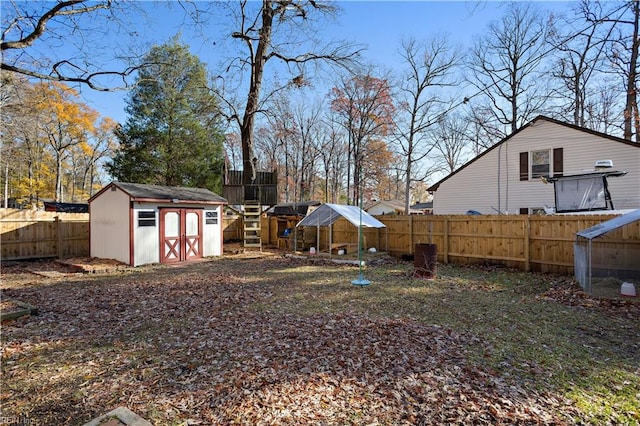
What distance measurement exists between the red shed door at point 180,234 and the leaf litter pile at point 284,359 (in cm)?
483

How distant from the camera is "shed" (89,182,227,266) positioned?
38.9 feet

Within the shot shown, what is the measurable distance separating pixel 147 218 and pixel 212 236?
302 centimetres

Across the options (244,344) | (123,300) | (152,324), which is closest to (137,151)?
(123,300)

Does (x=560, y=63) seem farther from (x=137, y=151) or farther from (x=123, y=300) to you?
(x=137, y=151)

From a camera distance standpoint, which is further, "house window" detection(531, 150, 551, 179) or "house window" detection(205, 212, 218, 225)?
"house window" detection(531, 150, 551, 179)

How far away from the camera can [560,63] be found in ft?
61.5

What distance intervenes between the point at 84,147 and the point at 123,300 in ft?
112

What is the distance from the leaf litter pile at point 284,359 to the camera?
10.4 feet

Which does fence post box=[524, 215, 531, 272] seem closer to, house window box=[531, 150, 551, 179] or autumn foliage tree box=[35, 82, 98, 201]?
house window box=[531, 150, 551, 179]

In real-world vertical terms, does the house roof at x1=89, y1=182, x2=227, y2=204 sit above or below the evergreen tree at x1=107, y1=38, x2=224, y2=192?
below

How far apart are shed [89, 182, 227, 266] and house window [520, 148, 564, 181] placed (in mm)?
14418

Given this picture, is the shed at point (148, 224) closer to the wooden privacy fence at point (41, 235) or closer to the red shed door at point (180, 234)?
the red shed door at point (180, 234)

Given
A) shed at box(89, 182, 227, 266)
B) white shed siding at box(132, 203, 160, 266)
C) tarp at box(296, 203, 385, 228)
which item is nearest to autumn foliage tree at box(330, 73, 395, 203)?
tarp at box(296, 203, 385, 228)

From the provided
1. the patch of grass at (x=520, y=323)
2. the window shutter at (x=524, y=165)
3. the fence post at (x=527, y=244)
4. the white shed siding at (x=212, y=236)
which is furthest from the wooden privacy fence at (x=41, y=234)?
the window shutter at (x=524, y=165)
